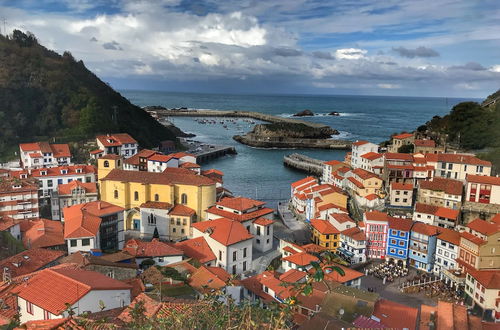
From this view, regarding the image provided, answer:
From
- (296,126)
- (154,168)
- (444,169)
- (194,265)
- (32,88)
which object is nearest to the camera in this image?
(194,265)

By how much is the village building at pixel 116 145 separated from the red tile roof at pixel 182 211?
677 inches

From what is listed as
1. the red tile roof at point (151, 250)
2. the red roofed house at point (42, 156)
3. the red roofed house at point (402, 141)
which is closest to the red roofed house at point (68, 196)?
the red roofed house at point (42, 156)

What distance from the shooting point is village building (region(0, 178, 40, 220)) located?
980 inches

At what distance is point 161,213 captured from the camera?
2552 centimetres

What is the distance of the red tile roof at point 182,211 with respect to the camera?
2530 cm

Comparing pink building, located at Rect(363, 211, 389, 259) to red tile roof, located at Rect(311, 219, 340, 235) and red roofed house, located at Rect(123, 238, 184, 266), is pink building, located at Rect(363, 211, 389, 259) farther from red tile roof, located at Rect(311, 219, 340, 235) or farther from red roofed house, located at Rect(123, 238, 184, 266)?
red roofed house, located at Rect(123, 238, 184, 266)

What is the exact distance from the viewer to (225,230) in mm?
21859

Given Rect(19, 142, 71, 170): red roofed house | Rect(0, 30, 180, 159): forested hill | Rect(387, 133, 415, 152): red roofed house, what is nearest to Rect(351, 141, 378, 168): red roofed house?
Rect(387, 133, 415, 152): red roofed house

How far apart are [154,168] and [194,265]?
17729mm

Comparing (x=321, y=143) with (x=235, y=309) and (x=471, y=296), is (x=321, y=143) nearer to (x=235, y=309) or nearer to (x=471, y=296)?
(x=471, y=296)

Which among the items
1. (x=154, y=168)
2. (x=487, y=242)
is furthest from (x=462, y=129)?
(x=154, y=168)

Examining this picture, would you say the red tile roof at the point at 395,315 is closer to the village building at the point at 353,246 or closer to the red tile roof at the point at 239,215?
the village building at the point at 353,246

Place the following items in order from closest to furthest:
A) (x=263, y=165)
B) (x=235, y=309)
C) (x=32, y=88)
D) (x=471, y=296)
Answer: (x=235, y=309) < (x=471, y=296) < (x=32, y=88) < (x=263, y=165)

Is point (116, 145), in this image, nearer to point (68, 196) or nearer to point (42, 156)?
point (42, 156)
